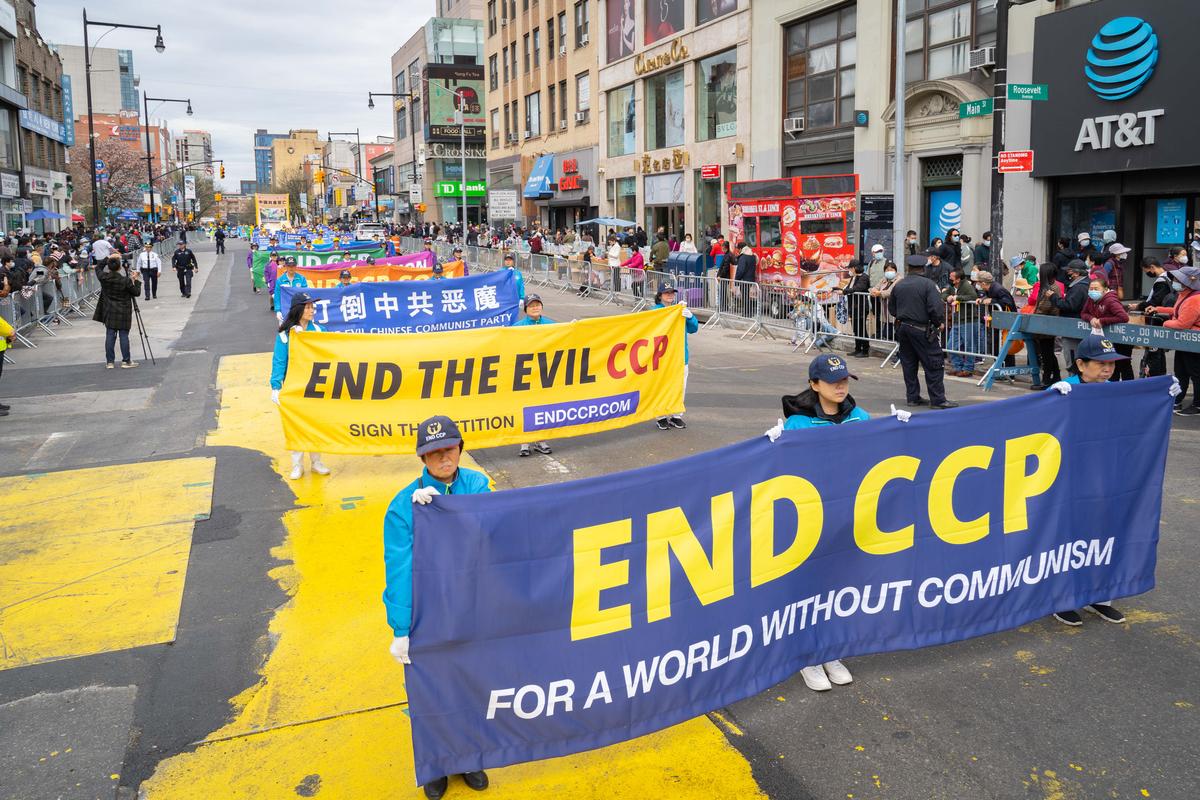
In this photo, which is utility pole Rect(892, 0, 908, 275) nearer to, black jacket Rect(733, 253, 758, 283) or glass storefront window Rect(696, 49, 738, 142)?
black jacket Rect(733, 253, 758, 283)

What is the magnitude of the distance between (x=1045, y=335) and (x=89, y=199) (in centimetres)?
7792

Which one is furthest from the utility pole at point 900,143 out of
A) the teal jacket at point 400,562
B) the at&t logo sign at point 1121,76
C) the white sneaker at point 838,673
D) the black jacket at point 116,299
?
the teal jacket at point 400,562

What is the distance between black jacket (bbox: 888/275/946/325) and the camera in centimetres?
1238

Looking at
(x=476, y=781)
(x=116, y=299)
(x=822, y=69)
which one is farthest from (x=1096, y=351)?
(x=822, y=69)

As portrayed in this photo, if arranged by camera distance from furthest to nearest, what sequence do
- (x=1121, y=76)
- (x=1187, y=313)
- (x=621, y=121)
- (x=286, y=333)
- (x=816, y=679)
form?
(x=621, y=121) < (x=1121, y=76) < (x=1187, y=313) < (x=286, y=333) < (x=816, y=679)

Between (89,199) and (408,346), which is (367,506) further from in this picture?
(89,199)

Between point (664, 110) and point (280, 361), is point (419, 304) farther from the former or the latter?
point (664, 110)

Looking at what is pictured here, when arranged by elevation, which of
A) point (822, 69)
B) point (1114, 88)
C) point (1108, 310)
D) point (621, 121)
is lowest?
point (1108, 310)

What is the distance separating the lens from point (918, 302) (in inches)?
490

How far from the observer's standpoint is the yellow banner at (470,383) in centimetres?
962

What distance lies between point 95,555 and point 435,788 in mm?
4766

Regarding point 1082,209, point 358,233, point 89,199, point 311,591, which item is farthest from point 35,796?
point 89,199

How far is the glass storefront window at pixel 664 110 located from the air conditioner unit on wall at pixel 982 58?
1670 centimetres

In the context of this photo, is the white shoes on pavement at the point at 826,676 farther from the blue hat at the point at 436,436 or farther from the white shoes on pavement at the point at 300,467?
the white shoes on pavement at the point at 300,467
